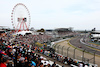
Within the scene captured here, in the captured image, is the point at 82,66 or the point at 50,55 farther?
the point at 50,55

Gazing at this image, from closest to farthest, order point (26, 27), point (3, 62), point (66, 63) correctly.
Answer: point (3, 62) → point (66, 63) → point (26, 27)

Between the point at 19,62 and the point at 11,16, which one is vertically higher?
the point at 11,16

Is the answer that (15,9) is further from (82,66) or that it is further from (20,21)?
(82,66)

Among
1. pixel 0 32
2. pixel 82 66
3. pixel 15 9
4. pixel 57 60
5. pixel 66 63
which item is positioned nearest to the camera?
pixel 82 66

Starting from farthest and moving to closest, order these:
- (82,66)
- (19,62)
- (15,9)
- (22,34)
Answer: (15,9), (22,34), (82,66), (19,62)

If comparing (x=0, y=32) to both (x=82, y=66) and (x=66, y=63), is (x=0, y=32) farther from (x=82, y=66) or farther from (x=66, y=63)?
(x=82, y=66)

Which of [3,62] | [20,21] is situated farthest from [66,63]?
[20,21]

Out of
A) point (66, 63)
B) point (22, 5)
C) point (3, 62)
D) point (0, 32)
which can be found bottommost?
point (66, 63)

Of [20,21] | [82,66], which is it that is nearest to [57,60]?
[82,66]

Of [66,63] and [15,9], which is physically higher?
[15,9]
